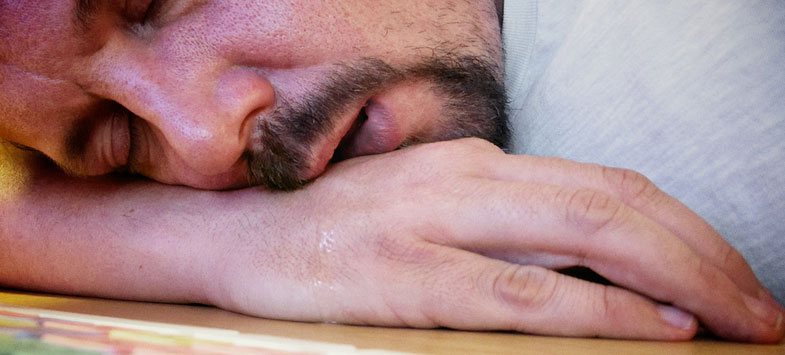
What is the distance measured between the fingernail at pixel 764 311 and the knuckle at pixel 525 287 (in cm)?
15

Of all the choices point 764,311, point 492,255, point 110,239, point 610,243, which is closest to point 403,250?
point 492,255

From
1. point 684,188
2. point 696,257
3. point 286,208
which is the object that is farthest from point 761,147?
point 286,208

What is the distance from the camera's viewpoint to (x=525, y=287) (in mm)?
520

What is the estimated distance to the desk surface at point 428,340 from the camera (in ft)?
1.36

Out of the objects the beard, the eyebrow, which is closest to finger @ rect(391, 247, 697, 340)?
the beard

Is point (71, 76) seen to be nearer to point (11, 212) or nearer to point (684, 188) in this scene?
point (11, 212)

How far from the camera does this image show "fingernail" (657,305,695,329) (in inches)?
18.8

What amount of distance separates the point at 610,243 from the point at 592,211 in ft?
0.10

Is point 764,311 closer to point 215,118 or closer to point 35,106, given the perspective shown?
point 215,118

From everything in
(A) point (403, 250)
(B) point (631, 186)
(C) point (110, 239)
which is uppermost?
(B) point (631, 186)

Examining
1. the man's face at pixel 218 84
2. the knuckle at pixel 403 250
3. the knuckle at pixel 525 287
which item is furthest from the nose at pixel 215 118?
the knuckle at pixel 525 287

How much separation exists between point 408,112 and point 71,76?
16.8 inches

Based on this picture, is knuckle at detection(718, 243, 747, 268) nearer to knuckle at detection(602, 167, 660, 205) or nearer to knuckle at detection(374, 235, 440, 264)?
knuckle at detection(602, 167, 660, 205)

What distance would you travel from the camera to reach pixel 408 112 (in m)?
0.82
